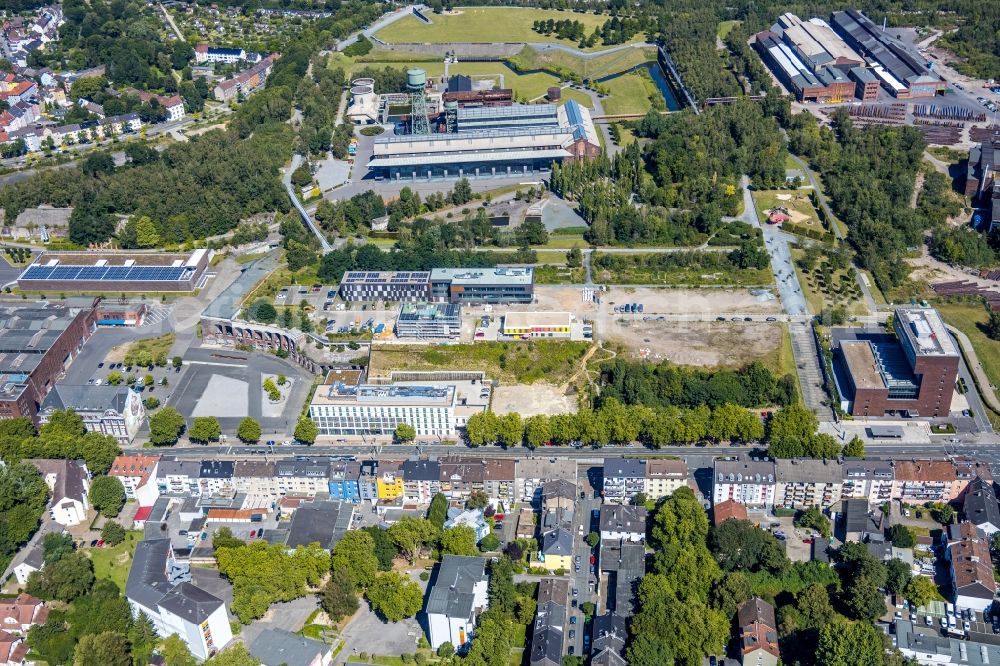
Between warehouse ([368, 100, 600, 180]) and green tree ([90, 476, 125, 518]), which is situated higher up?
warehouse ([368, 100, 600, 180])

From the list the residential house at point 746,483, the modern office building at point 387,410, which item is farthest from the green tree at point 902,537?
the modern office building at point 387,410

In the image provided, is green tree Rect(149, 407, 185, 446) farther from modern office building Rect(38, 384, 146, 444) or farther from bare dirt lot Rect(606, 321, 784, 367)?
bare dirt lot Rect(606, 321, 784, 367)

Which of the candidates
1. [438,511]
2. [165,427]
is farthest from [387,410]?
[165,427]

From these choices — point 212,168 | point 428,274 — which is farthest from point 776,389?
point 212,168

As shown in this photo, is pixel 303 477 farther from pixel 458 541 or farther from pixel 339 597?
pixel 458 541

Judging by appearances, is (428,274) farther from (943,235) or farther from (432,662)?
(943,235)

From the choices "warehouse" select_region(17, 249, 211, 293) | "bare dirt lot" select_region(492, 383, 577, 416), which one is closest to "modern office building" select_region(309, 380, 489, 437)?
"bare dirt lot" select_region(492, 383, 577, 416)
